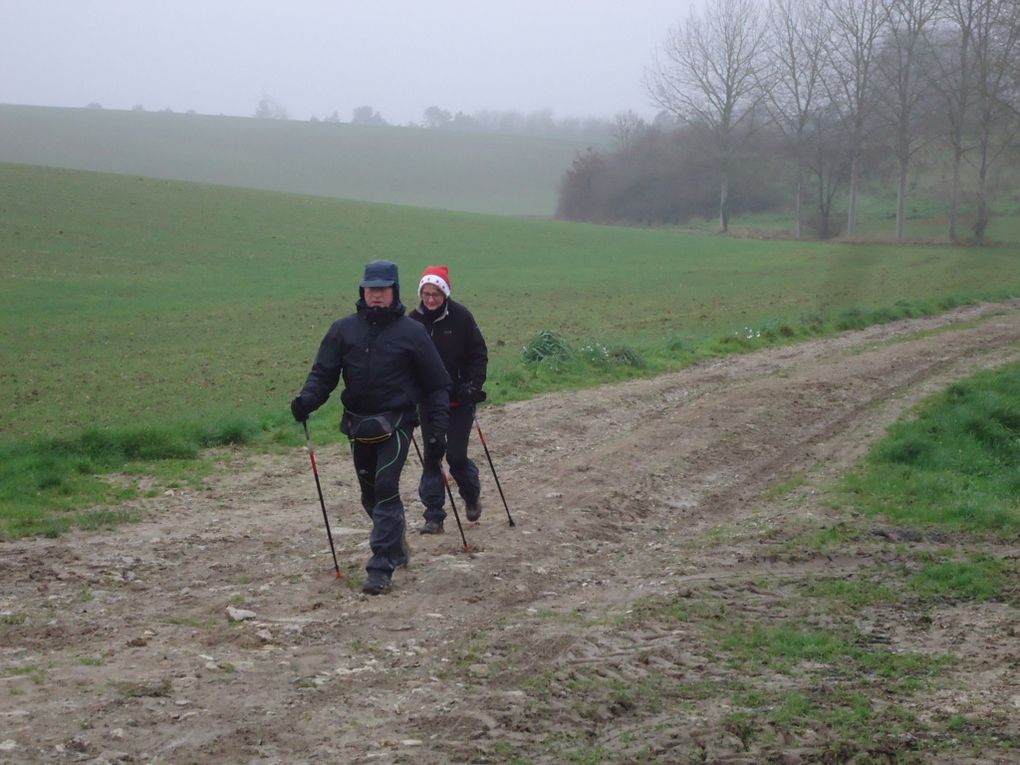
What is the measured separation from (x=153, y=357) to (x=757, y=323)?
13776 millimetres

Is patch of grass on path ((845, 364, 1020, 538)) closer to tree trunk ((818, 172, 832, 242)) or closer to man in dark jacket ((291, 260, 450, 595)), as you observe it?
man in dark jacket ((291, 260, 450, 595))

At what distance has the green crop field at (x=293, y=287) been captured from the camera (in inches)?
744

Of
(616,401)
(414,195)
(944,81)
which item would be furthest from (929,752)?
(414,195)

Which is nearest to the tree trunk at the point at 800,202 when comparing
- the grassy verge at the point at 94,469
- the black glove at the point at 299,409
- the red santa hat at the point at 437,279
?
the grassy verge at the point at 94,469

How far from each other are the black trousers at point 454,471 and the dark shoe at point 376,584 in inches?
65.9

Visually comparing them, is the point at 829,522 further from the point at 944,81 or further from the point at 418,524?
the point at 944,81

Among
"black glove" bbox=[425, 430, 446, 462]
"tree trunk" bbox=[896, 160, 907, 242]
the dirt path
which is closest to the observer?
the dirt path

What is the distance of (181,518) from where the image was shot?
9602mm

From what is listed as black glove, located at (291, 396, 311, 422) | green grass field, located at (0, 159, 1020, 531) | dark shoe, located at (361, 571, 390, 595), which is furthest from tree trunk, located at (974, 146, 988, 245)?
dark shoe, located at (361, 571, 390, 595)

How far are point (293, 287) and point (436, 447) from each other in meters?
29.6

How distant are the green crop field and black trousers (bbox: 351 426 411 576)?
7294 millimetres

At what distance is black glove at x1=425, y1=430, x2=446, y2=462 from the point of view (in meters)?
8.23

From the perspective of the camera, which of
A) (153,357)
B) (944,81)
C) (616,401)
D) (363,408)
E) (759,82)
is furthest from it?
(759,82)

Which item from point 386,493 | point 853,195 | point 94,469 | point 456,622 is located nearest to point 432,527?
point 386,493
